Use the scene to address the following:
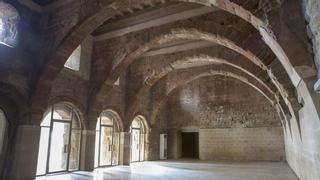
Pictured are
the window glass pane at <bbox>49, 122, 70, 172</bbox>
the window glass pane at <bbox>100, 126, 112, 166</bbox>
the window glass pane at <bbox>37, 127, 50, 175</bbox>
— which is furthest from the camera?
the window glass pane at <bbox>100, 126, 112, 166</bbox>

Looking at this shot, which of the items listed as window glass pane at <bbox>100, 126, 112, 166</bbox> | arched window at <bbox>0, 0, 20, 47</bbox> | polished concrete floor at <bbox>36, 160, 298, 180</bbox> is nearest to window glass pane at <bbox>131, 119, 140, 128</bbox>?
window glass pane at <bbox>100, 126, 112, 166</bbox>

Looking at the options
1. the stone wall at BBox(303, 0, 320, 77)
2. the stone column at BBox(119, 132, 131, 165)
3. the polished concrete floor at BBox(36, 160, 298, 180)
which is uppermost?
the stone wall at BBox(303, 0, 320, 77)

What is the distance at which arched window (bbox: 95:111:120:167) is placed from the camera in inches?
423

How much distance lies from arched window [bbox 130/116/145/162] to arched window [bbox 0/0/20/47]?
760 centimetres

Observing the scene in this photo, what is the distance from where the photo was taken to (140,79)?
1184 cm

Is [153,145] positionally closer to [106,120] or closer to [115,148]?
[115,148]

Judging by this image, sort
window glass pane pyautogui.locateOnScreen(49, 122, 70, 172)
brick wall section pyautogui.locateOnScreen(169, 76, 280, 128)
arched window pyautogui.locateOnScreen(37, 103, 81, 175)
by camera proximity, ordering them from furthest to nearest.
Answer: brick wall section pyautogui.locateOnScreen(169, 76, 280, 128), window glass pane pyautogui.locateOnScreen(49, 122, 70, 172), arched window pyautogui.locateOnScreen(37, 103, 81, 175)

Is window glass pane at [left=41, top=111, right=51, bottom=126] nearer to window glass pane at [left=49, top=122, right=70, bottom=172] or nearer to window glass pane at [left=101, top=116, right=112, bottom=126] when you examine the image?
window glass pane at [left=49, top=122, right=70, bottom=172]

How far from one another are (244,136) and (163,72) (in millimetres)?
6447

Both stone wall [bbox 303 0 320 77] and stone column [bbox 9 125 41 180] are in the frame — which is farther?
stone column [bbox 9 125 41 180]

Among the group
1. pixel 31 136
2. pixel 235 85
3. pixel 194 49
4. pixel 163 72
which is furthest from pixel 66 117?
pixel 235 85

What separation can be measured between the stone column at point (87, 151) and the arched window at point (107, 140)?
1.04 m

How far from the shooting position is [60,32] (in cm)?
686

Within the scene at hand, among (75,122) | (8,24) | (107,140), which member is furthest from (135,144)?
(8,24)
